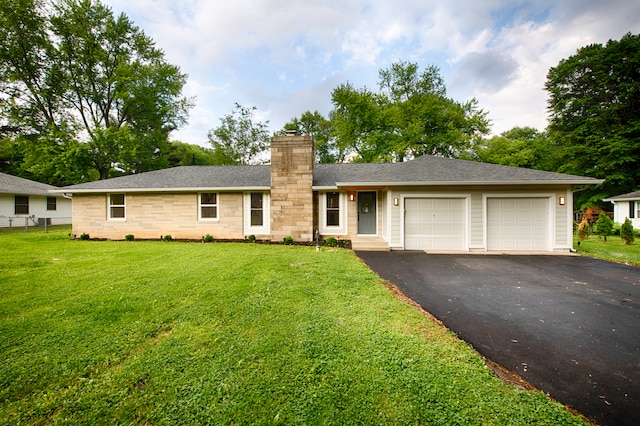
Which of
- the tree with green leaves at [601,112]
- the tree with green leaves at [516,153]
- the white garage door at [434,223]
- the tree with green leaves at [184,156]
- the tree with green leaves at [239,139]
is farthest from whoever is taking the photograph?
the tree with green leaves at [184,156]

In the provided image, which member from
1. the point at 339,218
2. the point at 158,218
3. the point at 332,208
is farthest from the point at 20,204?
the point at 339,218

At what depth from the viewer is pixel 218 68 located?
13438 millimetres

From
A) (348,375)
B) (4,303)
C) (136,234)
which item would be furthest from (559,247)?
(136,234)

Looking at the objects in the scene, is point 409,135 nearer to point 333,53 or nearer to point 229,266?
point 333,53

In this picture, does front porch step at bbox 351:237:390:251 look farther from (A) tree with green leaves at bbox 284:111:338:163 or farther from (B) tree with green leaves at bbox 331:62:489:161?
(A) tree with green leaves at bbox 284:111:338:163

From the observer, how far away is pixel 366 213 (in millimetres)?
10234

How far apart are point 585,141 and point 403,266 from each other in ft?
84.7

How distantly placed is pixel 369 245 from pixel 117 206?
1108 centimetres

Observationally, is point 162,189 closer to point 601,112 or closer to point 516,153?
point 516,153

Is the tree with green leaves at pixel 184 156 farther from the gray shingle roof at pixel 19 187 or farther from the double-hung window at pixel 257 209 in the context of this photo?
the double-hung window at pixel 257 209

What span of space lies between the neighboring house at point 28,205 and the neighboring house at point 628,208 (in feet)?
119

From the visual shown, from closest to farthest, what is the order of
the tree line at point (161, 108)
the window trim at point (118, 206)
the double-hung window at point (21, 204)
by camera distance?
1. the window trim at point (118, 206)
2. the double-hung window at point (21, 204)
3. the tree line at point (161, 108)

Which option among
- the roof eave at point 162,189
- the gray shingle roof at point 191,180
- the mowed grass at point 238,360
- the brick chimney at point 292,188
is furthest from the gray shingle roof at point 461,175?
the mowed grass at point 238,360

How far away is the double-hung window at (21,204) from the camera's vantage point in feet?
52.6
